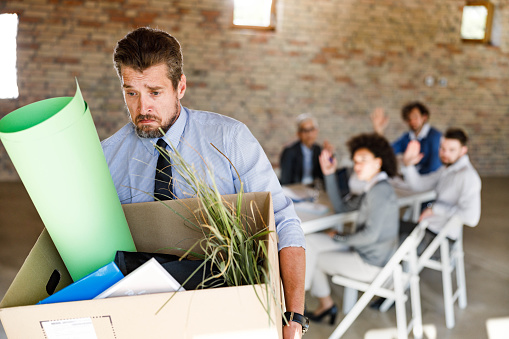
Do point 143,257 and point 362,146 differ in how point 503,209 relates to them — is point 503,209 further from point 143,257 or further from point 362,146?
point 143,257

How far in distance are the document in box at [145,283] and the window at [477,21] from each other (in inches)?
310

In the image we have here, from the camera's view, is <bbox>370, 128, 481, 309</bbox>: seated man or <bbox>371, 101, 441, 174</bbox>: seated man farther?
<bbox>371, 101, 441, 174</bbox>: seated man

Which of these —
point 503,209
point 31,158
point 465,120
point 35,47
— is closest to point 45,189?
point 31,158

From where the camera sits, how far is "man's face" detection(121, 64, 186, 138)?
119cm

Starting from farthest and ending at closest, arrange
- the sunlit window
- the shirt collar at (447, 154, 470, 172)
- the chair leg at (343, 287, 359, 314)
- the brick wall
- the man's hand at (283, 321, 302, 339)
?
the brick wall < the sunlit window < the shirt collar at (447, 154, 470, 172) < the chair leg at (343, 287, 359, 314) < the man's hand at (283, 321, 302, 339)

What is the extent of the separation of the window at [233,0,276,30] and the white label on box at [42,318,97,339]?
6.13m

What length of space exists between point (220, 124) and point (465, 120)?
24.1ft

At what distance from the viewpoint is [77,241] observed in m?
0.82

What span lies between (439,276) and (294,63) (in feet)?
12.9

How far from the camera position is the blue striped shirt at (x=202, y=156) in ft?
3.97

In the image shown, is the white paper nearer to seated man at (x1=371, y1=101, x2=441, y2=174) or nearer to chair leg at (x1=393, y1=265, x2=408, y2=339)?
chair leg at (x1=393, y1=265, x2=408, y2=339)

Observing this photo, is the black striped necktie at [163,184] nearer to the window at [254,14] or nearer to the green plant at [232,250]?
the green plant at [232,250]

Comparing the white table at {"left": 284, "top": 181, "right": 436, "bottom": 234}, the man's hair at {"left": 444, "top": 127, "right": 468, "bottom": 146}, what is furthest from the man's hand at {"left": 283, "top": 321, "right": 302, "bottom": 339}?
the man's hair at {"left": 444, "top": 127, "right": 468, "bottom": 146}

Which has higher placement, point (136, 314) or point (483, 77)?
point (483, 77)
